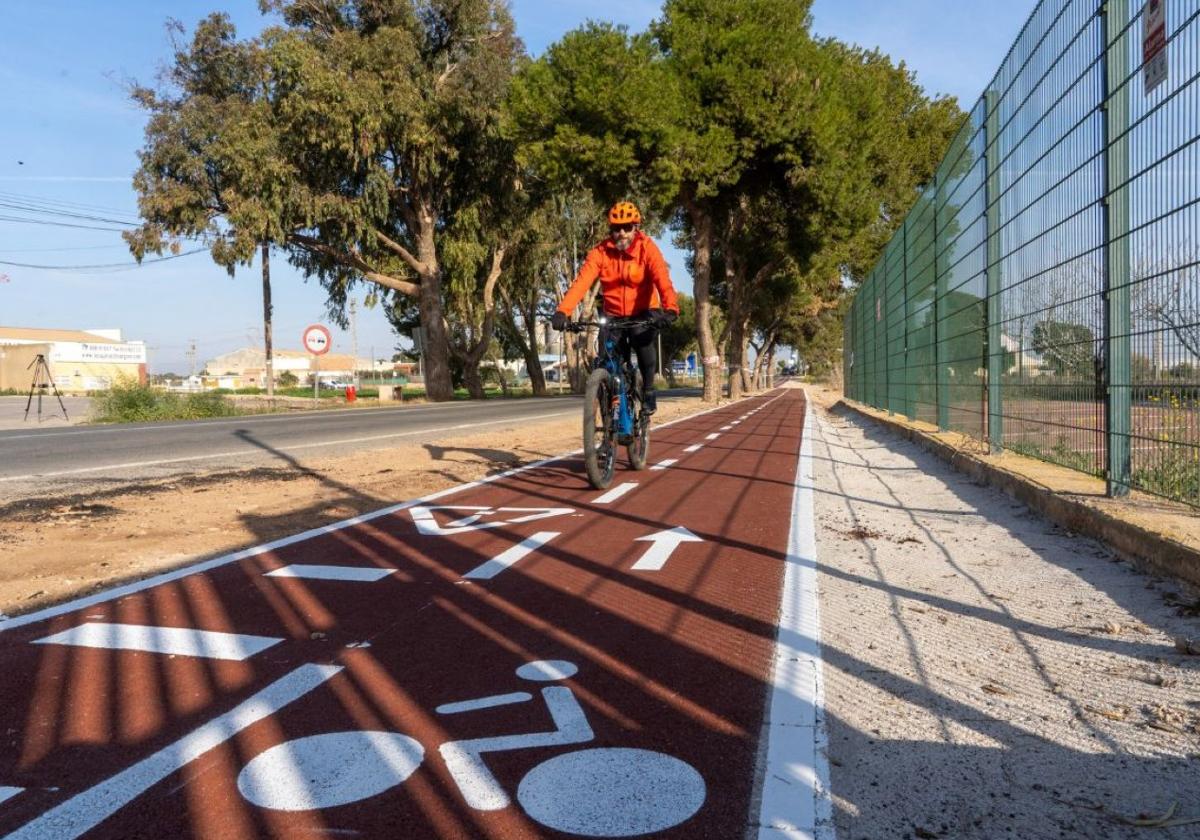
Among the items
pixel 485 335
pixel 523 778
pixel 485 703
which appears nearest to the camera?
pixel 523 778

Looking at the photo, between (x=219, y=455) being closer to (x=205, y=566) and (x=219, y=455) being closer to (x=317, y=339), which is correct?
(x=205, y=566)

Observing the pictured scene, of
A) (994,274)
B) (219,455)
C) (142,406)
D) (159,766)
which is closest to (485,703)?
(159,766)

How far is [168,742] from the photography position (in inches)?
103

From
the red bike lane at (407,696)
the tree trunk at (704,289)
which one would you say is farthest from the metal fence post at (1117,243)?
the tree trunk at (704,289)

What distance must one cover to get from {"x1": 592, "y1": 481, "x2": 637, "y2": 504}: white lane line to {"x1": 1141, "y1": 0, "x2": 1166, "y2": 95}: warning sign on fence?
4364mm

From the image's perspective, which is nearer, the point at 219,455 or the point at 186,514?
the point at 186,514

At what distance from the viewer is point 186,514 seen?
6.75 meters

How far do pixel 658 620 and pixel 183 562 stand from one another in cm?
284

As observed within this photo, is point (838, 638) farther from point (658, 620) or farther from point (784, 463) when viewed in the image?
point (784, 463)

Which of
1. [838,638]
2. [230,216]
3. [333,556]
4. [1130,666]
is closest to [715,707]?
[838,638]

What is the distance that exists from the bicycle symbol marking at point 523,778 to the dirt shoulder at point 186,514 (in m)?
2.34

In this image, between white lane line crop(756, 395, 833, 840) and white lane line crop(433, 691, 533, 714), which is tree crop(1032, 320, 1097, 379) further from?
white lane line crop(433, 691, 533, 714)

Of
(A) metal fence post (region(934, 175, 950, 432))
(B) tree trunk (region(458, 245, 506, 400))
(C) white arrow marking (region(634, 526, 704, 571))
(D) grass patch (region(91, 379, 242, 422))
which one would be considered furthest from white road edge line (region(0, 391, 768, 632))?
(B) tree trunk (region(458, 245, 506, 400))

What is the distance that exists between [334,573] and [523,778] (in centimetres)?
265
